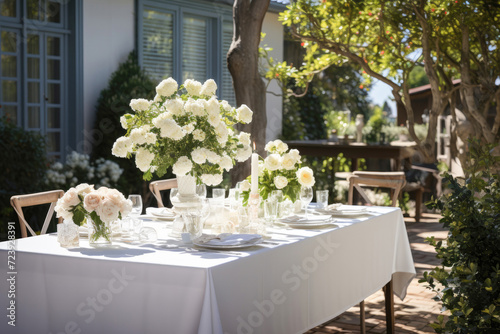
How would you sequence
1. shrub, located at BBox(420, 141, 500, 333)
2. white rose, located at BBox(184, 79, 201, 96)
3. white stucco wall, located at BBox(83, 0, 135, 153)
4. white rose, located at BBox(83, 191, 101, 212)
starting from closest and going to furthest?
shrub, located at BBox(420, 141, 500, 333), white rose, located at BBox(83, 191, 101, 212), white rose, located at BBox(184, 79, 201, 96), white stucco wall, located at BBox(83, 0, 135, 153)

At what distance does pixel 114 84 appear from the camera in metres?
9.26

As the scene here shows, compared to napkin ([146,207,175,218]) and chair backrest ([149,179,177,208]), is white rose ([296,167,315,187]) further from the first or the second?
chair backrest ([149,179,177,208])

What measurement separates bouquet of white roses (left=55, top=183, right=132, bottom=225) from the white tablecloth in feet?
Answer: 0.49

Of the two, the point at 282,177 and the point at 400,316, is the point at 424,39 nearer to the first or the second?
the point at 400,316

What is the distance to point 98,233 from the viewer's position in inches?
129

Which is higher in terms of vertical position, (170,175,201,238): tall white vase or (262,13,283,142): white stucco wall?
(262,13,283,142): white stucco wall

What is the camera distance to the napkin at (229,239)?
326 cm

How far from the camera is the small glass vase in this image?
10.8ft

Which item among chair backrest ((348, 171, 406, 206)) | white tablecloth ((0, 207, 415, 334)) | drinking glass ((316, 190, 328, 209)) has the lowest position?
white tablecloth ((0, 207, 415, 334))

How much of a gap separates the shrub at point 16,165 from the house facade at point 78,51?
0.52 meters

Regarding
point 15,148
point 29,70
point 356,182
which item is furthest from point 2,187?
point 356,182

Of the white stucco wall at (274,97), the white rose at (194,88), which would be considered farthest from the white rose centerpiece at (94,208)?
the white stucco wall at (274,97)

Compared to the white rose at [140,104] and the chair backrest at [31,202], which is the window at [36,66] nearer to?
the chair backrest at [31,202]

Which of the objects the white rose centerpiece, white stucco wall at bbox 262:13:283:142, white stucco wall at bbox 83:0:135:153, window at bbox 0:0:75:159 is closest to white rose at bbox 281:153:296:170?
the white rose centerpiece
